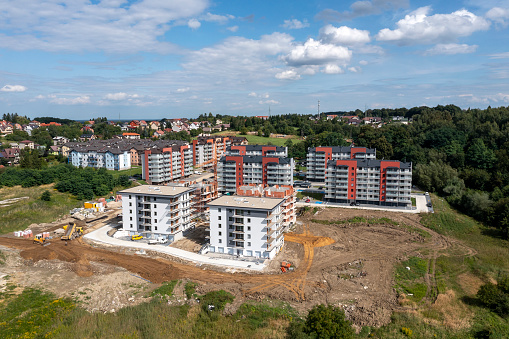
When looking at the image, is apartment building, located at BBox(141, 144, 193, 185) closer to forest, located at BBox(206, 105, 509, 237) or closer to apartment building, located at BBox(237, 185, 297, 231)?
forest, located at BBox(206, 105, 509, 237)

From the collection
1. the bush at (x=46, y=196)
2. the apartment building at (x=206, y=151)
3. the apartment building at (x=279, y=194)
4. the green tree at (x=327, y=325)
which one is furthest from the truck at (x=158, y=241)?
the apartment building at (x=206, y=151)

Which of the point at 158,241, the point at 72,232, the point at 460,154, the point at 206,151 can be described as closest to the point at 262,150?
the point at 206,151

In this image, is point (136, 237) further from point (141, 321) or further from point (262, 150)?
point (262, 150)

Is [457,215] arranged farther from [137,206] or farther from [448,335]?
[137,206]

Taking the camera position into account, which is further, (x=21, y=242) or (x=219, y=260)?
(x=21, y=242)

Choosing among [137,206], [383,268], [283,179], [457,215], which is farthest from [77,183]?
[457,215]

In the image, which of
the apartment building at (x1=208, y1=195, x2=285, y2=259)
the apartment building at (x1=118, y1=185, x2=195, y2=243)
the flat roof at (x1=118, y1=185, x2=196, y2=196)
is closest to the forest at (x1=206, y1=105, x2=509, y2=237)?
the apartment building at (x1=208, y1=195, x2=285, y2=259)
